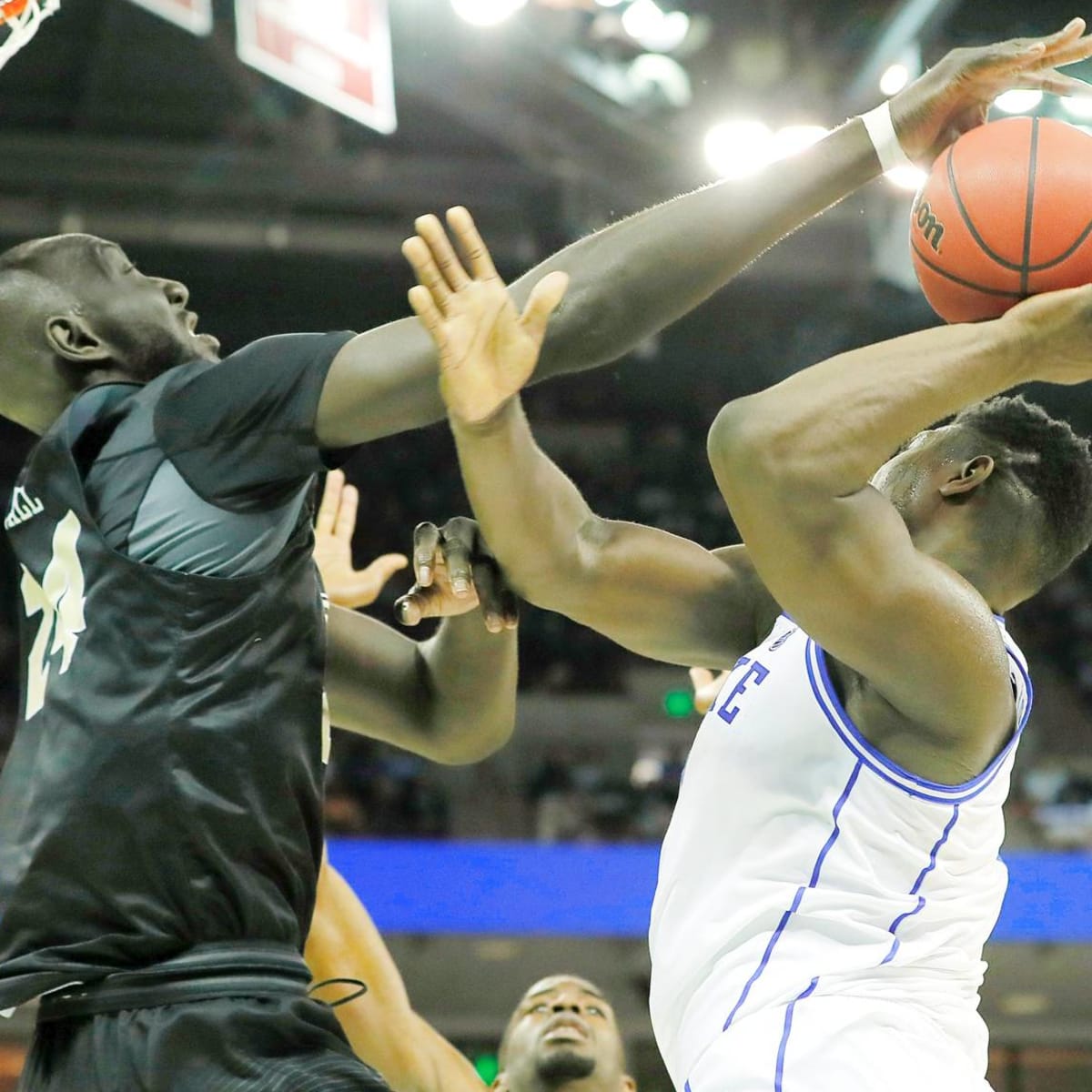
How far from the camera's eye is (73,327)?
2.89 m

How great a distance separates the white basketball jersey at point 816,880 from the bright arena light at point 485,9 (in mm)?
9360

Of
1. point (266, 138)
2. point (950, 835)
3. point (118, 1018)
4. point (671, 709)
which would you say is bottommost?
point (118, 1018)

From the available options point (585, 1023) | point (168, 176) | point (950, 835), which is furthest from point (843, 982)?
point (168, 176)

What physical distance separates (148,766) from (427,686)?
896 millimetres

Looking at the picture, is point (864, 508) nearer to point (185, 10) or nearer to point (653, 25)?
point (185, 10)

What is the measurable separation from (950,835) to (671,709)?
48.2ft

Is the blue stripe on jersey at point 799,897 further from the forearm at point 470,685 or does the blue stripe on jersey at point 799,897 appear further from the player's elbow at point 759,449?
the forearm at point 470,685

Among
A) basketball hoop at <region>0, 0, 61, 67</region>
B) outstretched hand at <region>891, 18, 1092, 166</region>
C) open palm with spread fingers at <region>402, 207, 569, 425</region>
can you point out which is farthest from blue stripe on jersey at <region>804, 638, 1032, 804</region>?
basketball hoop at <region>0, 0, 61, 67</region>

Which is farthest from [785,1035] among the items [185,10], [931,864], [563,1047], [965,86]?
[185,10]

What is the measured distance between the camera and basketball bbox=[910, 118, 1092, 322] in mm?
2734

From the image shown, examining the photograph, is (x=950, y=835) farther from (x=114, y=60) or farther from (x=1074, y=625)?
(x=1074, y=625)

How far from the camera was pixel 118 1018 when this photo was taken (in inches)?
98.4

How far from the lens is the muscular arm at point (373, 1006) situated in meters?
4.01

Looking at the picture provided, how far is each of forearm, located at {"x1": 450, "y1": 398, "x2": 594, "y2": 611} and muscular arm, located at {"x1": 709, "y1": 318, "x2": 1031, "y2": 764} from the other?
0.31 m
